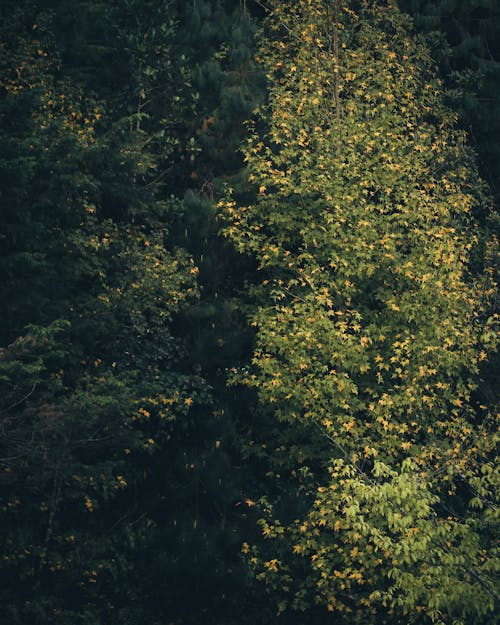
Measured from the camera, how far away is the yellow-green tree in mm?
13523

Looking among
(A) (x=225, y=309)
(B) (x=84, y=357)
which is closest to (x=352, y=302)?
(A) (x=225, y=309)

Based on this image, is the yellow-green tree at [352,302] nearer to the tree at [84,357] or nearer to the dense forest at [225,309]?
the dense forest at [225,309]

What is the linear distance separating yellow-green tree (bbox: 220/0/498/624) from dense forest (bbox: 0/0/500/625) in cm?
7

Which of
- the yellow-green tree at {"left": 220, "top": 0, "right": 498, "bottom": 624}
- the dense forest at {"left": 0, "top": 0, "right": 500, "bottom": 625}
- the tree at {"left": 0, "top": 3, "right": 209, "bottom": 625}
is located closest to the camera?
the tree at {"left": 0, "top": 3, "right": 209, "bottom": 625}

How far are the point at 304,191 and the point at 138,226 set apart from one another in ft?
11.1

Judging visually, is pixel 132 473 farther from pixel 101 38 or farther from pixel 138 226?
pixel 101 38

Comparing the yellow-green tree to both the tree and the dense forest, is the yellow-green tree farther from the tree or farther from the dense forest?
the tree

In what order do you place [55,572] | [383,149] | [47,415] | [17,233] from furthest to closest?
[383,149] < [55,572] < [17,233] < [47,415]

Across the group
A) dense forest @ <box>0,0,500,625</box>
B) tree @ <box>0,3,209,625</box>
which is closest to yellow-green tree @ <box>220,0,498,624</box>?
dense forest @ <box>0,0,500,625</box>

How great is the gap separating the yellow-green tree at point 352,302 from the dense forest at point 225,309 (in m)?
0.07

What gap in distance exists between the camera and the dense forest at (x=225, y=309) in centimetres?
1220

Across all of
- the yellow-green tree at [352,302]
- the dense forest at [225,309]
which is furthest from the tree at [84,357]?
the yellow-green tree at [352,302]

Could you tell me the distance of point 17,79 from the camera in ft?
48.6

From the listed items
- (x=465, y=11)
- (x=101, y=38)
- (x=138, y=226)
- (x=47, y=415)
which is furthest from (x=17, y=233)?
(x=465, y=11)
